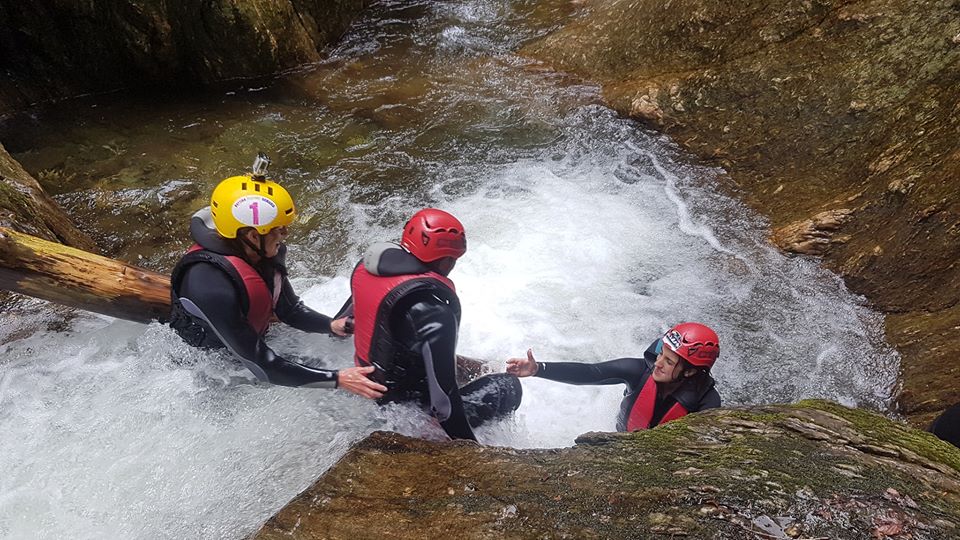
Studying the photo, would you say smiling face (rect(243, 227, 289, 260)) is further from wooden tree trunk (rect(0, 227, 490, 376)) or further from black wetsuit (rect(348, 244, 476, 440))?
wooden tree trunk (rect(0, 227, 490, 376))

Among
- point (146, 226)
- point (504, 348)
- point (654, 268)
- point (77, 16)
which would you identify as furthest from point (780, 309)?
point (77, 16)

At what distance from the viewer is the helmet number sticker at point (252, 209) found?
362cm

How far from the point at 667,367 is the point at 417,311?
173 centimetres

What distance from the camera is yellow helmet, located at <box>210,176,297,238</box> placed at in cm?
362

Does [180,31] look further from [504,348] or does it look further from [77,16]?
[504,348]

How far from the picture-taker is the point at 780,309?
5.64 m

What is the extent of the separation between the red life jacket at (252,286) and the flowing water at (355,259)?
2.11 feet

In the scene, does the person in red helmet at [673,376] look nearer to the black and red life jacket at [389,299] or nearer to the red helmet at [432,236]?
the black and red life jacket at [389,299]

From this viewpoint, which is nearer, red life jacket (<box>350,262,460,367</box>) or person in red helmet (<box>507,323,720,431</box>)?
red life jacket (<box>350,262,460,367</box>)

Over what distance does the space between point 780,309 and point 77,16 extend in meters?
9.30

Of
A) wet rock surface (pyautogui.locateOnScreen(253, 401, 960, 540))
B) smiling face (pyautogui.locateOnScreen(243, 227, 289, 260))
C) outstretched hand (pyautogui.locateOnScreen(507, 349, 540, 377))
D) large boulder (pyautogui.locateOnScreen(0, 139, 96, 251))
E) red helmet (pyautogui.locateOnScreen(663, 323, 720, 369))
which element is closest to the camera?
wet rock surface (pyautogui.locateOnScreen(253, 401, 960, 540))

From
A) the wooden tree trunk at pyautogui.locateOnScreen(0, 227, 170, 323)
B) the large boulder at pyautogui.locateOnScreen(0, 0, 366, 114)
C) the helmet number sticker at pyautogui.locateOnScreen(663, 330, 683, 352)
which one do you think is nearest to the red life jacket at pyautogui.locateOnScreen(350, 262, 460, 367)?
the helmet number sticker at pyautogui.locateOnScreen(663, 330, 683, 352)

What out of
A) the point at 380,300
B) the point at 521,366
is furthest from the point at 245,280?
the point at 521,366

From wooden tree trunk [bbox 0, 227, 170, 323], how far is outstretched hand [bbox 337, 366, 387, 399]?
1.75 meters
